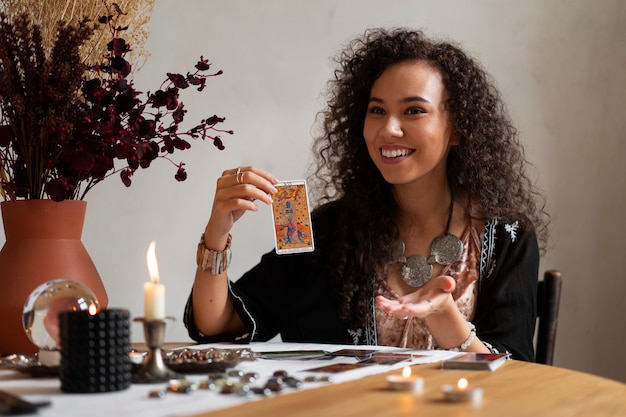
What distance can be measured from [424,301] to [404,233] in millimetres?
701

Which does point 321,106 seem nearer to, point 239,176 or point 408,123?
point 408,123

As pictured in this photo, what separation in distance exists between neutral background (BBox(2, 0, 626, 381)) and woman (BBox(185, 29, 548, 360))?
420mm

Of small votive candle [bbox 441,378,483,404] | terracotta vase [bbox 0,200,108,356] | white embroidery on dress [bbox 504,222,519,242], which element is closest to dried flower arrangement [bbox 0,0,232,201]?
terracotta vase [bbox 0,200,108,356]

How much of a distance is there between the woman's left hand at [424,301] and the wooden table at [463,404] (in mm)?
176

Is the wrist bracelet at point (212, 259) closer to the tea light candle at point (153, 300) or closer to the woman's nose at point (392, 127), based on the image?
the woman's nose at point (392, 127)

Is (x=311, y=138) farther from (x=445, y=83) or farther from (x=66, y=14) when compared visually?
(x=66, y=14)

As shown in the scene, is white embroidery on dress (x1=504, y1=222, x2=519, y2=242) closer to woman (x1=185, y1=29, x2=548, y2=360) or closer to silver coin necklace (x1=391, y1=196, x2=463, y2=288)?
woman (x1=185, y1=29, x2=548, y2=360)

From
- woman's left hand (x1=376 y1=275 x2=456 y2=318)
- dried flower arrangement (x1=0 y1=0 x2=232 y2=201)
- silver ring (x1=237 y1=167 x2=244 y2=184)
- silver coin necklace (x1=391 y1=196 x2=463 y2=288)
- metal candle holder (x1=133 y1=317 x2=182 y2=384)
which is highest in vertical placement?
dried flower arrangement (x1=0 y1=0 x2=232 y2=201)

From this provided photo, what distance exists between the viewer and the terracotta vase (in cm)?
146

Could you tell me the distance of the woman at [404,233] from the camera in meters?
1.98

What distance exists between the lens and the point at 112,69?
1.53 meters

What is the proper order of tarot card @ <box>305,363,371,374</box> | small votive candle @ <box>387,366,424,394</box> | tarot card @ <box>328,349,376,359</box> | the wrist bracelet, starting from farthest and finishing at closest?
1. the wrist bracelet
2. tarot card @ <box>328,349,376,359</box>
3. tarot card @ <box>305,363,371,374</box>
4. small votive candle @ <box>387,366,424,394</box>

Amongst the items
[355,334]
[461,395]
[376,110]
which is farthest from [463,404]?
[376,110]

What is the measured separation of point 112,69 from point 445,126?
97 centimetres
